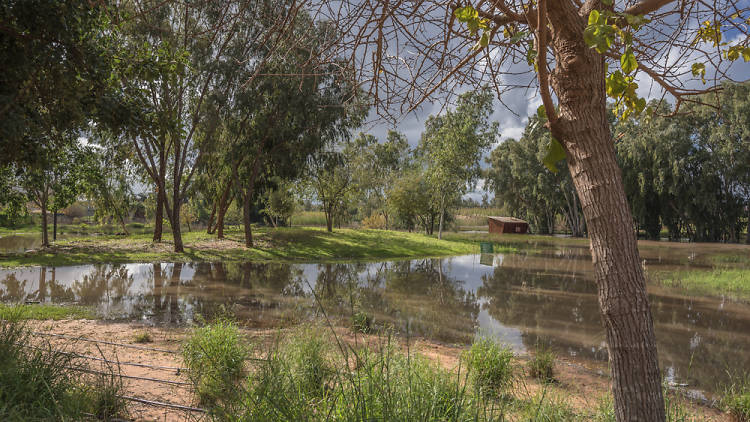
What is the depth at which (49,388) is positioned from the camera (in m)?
2.58

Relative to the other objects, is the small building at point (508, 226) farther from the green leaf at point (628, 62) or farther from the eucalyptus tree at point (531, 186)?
the green leaf at point (628, 62)

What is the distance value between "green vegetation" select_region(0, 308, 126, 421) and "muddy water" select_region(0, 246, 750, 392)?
11.4 ft

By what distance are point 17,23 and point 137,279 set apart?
9.21 meters

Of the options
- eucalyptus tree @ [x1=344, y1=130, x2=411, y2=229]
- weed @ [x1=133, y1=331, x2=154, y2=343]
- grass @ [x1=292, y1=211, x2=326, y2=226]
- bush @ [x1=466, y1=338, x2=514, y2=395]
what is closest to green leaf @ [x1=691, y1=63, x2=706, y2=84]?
bush @ [x1=466, y1=338, x2=514, y2=395]

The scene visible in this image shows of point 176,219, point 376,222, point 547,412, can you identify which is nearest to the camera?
point 547,412

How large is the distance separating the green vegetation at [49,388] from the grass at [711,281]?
15.0 meters

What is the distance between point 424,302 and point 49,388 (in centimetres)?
832

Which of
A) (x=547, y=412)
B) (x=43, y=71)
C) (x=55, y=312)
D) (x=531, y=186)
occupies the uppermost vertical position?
(x=531, y=186)

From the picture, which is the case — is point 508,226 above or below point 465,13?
below

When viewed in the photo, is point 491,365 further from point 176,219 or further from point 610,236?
point 176,219

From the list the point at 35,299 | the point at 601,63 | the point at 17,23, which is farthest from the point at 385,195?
the point at 601,63

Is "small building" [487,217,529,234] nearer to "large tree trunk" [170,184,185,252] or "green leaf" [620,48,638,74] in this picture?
"large tree trunk" [170,184,185,252]

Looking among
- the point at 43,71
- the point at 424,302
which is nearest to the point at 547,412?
the point at 43,71

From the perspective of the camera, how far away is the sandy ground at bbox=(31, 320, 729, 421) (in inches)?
139
